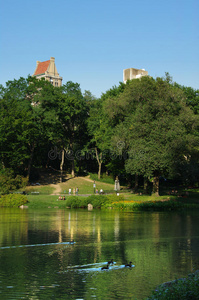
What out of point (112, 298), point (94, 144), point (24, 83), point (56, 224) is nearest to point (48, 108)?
point (24, 83)

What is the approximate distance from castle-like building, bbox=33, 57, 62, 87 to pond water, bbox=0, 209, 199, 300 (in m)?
159

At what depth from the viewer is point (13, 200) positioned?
56438 mm

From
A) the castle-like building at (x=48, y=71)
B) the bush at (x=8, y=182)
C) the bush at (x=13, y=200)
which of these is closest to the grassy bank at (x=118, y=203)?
the bush at (x=13, y=200)

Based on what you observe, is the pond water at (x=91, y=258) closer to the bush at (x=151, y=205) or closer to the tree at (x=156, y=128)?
the bush at (x=151, y=205)

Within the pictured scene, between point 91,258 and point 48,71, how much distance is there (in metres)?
174

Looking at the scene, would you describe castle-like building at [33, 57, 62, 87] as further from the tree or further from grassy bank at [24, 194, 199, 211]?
grassy bank at [24, 194, 199, 211]

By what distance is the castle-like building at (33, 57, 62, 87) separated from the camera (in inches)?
7274

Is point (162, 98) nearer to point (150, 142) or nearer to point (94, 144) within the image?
point (150, 142)

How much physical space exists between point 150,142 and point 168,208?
10.1m

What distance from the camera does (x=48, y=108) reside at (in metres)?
77.8

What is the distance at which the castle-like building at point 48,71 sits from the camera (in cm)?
18475

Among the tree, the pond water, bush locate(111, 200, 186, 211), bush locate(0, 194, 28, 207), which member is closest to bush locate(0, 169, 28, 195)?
bush locate(0, 194, 28, 207)

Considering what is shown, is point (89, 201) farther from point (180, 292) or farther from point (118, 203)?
point (180, 292)

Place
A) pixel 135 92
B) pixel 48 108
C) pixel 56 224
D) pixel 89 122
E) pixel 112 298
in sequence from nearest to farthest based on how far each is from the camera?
pixel 112 298 → pixel 56 224 → pixel 135 92 → pixel 48 108 → pixel 89 122
